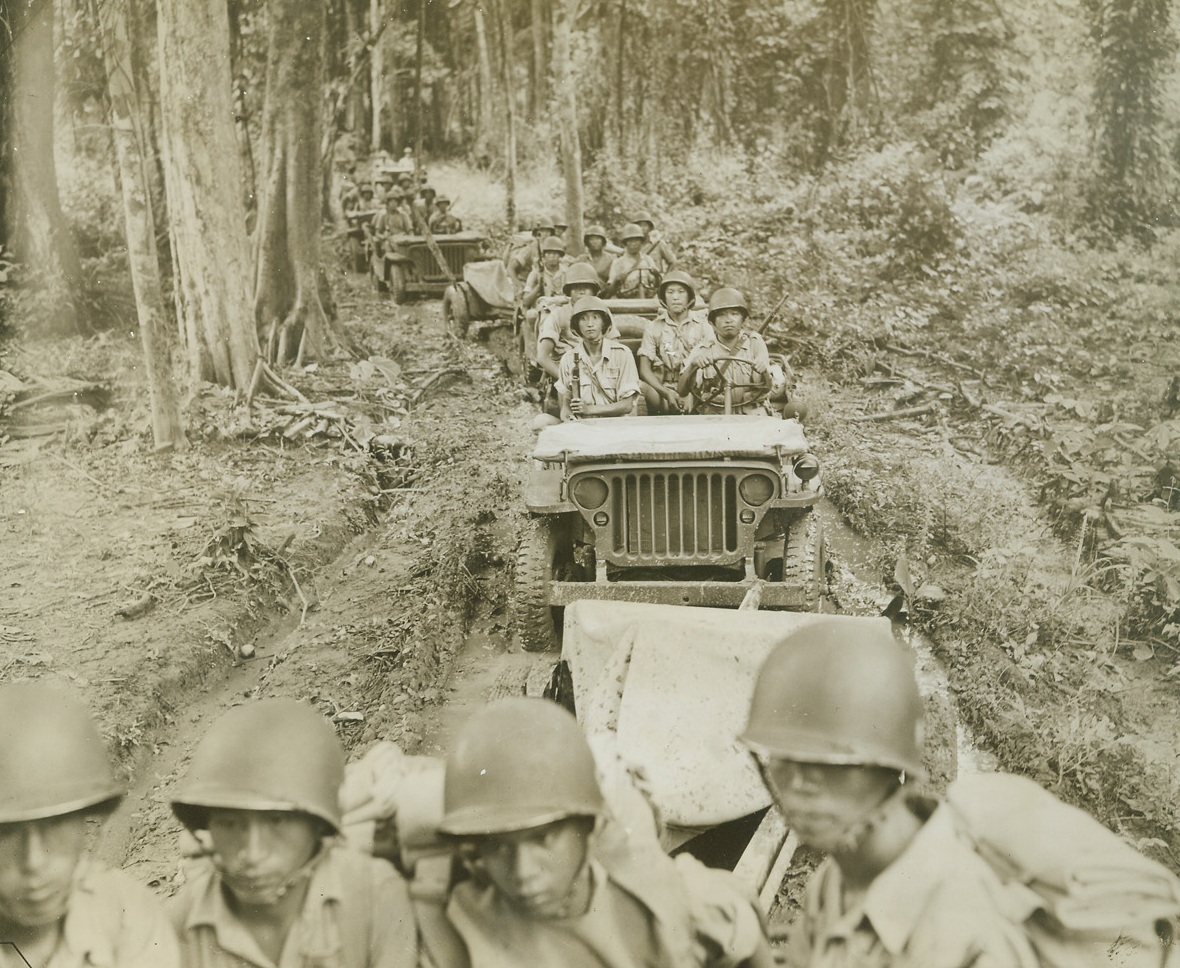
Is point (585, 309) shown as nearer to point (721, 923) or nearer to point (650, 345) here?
point (650, 345)

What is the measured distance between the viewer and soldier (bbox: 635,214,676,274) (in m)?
8.09

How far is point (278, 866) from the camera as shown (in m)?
1.93

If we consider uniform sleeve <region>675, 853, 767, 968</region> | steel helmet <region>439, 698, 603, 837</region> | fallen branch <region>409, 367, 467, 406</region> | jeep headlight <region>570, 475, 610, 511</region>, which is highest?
steel helmet <region>439, 698, 603, 837</region>

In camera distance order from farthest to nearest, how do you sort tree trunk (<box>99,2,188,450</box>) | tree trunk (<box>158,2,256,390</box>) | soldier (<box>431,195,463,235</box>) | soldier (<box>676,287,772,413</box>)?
soldier (<box>431,195,463,235</box>), soldier (<box>676,287,772,413</box>), tree trunk (<box>158,2,256,390</box>), tree trunk (<box>99,2,188,450</box>)

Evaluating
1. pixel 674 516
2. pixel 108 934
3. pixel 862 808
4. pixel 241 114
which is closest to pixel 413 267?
pixel 241 114

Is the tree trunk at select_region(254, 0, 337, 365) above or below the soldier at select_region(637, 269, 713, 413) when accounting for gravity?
above

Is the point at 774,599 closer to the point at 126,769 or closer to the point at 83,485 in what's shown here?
the point at 126,769

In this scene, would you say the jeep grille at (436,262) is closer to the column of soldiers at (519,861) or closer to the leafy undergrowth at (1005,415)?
the leafy undergrowth at (1005,415)

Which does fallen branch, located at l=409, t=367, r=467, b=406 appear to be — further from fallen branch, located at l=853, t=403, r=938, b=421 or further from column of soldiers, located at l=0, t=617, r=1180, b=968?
column of soldiers, located at l=0, t=617, r=1180, b=968

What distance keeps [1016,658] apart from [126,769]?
3.95 metres

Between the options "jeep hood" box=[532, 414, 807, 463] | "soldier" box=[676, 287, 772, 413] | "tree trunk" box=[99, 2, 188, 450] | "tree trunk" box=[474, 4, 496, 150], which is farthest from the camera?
"tree trunk" box=[474, 4, 496, 150]

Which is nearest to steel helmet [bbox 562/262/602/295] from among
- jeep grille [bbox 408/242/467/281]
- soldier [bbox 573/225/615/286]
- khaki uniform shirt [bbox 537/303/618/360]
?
khaki uniform shirt [bbox 537/303/618/360]

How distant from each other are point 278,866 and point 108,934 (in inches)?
12.3

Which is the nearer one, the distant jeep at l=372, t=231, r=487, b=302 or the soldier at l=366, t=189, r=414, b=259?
the soldier at l=366, t=189, r=414, b=259
